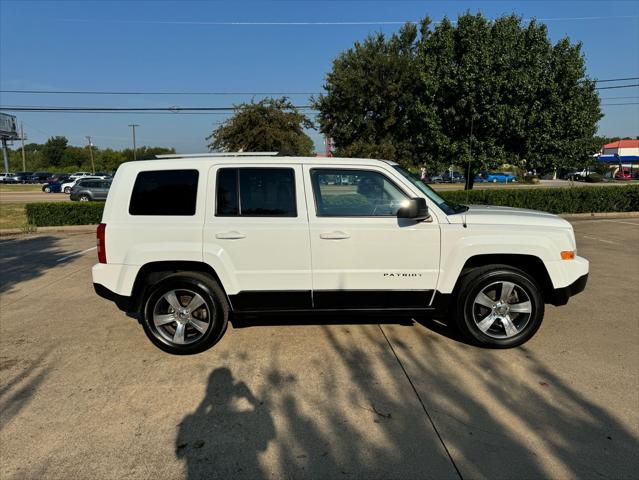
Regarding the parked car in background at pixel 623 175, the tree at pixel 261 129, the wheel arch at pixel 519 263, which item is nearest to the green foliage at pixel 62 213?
the tree at pixel 261 129

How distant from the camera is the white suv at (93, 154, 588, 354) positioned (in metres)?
4.00

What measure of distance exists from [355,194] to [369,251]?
58 cm

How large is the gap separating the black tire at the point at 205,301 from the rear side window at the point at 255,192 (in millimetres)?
Result: 693

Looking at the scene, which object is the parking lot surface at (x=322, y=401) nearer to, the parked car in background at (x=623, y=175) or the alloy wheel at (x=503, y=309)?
the alloy wheel at (x=503, y=309)

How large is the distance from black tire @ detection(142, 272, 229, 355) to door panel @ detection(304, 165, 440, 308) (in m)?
0.92

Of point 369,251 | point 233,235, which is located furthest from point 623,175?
point 233,235

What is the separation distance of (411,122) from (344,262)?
15094mm

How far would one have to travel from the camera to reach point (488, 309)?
162 inches

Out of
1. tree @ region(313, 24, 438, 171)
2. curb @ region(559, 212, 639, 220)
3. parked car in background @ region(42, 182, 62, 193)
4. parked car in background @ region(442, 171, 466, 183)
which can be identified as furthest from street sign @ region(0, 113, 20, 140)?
curb @ region(559, 212, 639, 220)

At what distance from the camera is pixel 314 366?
3.83 meters

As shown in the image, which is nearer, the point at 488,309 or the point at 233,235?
the point at 233,235

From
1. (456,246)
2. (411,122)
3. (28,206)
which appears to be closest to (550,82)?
(411,122)

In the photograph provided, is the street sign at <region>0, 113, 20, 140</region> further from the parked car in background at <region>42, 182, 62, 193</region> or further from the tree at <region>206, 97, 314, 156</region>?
the tree at <region>206, 97, 314, 156</region>

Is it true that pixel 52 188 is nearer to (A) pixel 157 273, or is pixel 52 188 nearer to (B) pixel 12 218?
(B) pixel 12 218
